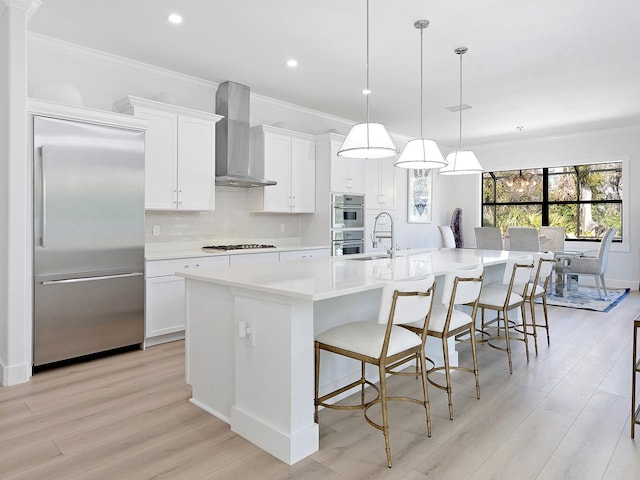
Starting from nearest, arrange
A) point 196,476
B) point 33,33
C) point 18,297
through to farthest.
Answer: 1. point 196,476
2. point 18,297
3. point 33,33

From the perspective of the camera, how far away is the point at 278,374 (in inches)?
81.4

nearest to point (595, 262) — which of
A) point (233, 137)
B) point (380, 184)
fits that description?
point (380, 184)

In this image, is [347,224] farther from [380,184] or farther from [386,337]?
[386,337]

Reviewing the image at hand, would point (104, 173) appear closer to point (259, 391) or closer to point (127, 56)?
point (127, 56)

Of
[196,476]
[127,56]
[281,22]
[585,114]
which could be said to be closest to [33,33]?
[127,56]

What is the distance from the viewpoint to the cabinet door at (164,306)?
3.84 meters

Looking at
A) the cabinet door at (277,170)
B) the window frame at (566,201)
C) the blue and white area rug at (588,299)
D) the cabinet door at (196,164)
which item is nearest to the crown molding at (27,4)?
the cabinet door at (196,164)

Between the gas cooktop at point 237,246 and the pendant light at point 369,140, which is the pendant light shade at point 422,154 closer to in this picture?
the pendant light at point 369,140

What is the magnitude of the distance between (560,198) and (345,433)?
7.15 m

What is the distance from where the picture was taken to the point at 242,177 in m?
4.69

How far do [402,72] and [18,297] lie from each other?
13.1 ft

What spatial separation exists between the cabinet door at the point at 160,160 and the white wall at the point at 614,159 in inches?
257

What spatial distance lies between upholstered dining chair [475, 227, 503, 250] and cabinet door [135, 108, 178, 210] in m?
4.45

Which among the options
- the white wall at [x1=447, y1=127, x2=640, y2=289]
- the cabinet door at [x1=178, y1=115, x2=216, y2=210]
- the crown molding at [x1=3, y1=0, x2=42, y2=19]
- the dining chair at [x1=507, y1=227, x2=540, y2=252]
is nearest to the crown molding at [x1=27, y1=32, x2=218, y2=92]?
the cabinet door at [x1=178, y1=115, x2=216, y2=210]
